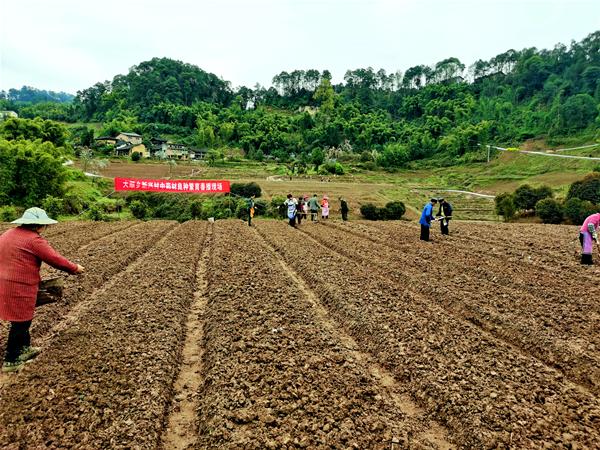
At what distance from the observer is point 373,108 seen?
15612cm

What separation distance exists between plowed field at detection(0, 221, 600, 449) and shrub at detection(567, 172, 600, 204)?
26.0 m

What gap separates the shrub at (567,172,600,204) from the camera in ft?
109

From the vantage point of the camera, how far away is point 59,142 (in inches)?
2157

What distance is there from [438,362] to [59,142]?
200 ft

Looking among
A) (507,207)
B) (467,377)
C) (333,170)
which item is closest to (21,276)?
(467,377)

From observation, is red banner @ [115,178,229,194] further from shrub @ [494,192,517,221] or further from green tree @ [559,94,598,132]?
green tree @ [559,94,598,132]

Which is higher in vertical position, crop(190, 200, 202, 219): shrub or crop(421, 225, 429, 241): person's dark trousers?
crop(421, 225, 429, 241): person's dark trousers

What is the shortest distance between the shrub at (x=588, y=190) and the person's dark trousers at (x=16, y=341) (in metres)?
39.0

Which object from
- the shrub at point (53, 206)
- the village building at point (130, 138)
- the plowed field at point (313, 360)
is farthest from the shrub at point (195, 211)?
the village building at point (130, 138)

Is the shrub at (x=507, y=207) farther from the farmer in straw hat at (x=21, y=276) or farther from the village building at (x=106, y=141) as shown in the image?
the village building at (x=106, y=141)

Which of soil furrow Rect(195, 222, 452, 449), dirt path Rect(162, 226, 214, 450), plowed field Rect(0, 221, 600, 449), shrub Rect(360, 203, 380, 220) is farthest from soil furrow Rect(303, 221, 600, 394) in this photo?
shrub Rect(360, 203, 380, 220)

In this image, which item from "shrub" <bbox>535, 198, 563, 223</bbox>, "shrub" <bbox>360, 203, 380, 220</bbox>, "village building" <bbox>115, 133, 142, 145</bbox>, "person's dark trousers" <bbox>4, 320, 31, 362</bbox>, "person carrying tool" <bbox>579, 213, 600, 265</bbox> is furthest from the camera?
"village building" <bbox>115, 133, 142, 145</bbox>

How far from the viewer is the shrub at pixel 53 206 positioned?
3528 cm

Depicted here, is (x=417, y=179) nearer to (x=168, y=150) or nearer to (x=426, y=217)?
(x=168, y=150)
